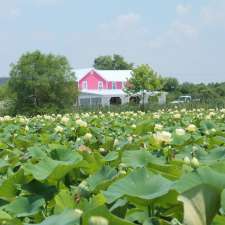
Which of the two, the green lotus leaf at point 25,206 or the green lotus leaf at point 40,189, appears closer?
the green lotus leaf at point 25,206

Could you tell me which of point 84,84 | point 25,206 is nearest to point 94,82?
point 84,84

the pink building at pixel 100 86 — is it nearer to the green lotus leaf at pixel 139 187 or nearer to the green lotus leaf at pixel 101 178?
→ the green lotus leaf at pixel 101 178

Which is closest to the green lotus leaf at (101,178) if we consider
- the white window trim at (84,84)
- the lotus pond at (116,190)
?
the lotus pond at (116,190)

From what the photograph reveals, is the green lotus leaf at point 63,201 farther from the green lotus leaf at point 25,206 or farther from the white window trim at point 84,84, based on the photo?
the white window trim at point 84,84

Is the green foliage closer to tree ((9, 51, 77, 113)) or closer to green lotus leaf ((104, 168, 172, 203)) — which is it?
tree ((9, 51, 77, 113))

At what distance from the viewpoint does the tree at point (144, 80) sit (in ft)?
148

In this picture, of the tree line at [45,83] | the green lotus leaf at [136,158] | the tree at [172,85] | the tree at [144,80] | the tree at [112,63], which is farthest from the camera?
the tree at [112,63]

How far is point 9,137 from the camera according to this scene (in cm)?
417

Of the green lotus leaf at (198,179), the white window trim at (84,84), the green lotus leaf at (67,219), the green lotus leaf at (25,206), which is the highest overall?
the green lotus leaf at (198,179)

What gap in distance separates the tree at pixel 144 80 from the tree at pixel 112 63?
120 ft

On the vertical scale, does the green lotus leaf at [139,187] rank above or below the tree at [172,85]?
above

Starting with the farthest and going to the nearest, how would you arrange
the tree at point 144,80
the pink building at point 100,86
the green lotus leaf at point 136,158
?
the pink building at point 100,86 → the tree at point 144,80 → the green lotus leaf at point 136,158

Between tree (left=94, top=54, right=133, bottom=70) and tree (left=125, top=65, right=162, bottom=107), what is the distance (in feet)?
120

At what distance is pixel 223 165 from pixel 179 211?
0.23m
